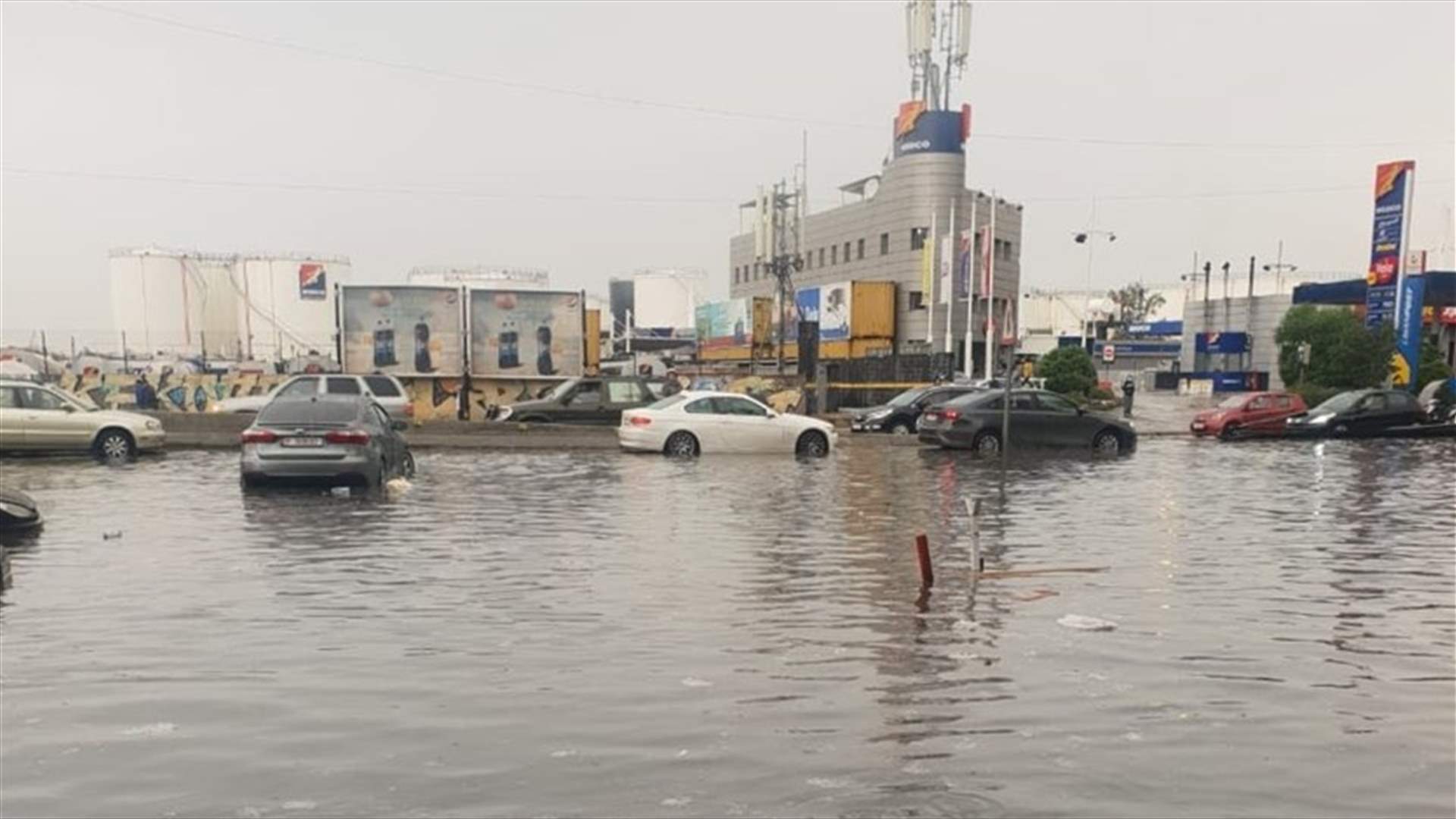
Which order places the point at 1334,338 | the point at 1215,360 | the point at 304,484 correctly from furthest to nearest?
the point at 1215,360
the point at 1334,338
the point at 304,484

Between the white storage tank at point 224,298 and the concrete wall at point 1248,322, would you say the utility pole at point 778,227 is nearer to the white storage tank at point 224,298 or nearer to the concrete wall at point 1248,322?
the concrete wall at point 1248,322

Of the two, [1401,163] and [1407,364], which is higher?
[1401,163]

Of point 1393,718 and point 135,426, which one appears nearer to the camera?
point 1393,718

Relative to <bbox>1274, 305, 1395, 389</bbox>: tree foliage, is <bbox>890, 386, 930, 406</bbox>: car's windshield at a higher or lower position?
lower

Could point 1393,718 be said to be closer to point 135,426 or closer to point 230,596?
point 230,596

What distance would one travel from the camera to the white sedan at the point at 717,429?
21.4 metres

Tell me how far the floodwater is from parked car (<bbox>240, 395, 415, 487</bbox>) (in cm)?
117

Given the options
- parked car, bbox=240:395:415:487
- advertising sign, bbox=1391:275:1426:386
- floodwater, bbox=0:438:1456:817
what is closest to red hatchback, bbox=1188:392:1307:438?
advertising sign, bbox=1391:275:1426:386

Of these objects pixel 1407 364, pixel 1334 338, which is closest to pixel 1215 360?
pixel 1334 338

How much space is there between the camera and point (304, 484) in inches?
563

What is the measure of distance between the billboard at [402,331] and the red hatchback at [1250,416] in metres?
22.1

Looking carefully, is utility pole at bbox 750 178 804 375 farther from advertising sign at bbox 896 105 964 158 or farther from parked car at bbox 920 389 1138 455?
parked car at bbox 920 389 1138 455

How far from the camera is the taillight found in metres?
13.9

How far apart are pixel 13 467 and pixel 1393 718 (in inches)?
787
